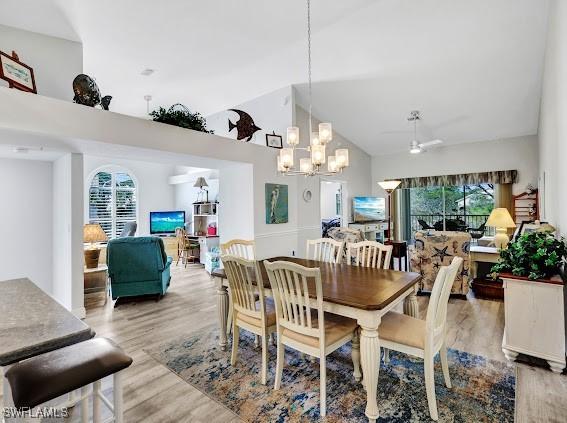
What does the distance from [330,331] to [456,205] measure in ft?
23.6

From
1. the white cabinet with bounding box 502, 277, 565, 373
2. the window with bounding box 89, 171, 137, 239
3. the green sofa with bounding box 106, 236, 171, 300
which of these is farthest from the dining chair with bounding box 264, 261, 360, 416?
the window with bounding box 89, 171, 137, 239

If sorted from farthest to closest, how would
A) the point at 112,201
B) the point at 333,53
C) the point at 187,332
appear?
the point at 112,201 < the point at 333,53 < the point at 187,332

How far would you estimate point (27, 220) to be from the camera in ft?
13.9

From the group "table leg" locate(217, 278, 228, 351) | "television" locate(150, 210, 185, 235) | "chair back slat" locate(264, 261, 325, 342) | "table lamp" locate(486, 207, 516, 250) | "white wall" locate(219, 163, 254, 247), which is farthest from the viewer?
"television" locate(150, 210, 185, 235)

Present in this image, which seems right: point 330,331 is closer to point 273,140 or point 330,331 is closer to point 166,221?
point 273,140

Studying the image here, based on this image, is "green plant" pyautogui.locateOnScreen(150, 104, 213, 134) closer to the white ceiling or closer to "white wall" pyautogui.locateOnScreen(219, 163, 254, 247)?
the white ceiling

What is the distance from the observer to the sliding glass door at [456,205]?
25.1 feet

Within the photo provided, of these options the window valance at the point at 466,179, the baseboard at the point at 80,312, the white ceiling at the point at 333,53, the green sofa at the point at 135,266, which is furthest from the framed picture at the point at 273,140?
the window valance at the point at 466,179

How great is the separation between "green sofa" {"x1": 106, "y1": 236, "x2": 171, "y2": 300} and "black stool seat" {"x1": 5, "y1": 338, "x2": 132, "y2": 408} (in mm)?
3013

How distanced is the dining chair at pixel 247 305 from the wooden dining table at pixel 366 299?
0.47 ft

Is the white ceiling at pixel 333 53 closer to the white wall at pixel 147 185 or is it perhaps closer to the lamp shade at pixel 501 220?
the lamp shade at pixel 501 220

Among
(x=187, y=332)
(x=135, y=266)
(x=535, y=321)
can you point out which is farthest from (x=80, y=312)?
(x=535, y=321)

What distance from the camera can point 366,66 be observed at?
4660 mm

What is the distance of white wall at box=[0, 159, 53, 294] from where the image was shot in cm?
409
